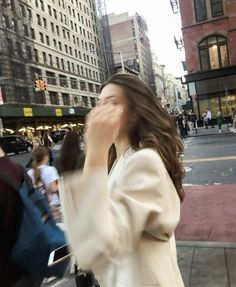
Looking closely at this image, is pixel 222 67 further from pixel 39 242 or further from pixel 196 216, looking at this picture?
pixel 39 242

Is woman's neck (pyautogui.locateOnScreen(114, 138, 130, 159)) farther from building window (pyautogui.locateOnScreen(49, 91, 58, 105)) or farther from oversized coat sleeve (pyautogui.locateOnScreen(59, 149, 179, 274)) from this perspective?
building window (pyautogui.locateOnScreen(49, 91, 58, 105))

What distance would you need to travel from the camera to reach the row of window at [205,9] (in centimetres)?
3894

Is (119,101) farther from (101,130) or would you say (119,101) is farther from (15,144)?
(15,144)

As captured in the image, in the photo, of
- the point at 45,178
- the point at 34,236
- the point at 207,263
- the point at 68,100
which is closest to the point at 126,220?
the point at 34,236

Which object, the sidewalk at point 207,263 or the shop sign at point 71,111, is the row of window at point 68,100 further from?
the sidewalk at point 207,263

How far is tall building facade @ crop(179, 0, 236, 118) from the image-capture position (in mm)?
37875

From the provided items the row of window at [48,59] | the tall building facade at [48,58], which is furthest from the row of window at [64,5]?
the row of window at [48,59]

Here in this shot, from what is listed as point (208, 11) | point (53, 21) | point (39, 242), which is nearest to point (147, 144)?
point (39, 242)

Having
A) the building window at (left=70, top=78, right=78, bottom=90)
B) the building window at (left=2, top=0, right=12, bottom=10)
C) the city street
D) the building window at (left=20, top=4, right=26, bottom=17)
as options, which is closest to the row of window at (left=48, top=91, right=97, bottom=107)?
the building window at (left=70, top=78, right=78, bottom=90)

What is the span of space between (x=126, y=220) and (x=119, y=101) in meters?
0.49

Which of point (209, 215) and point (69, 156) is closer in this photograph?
point (69, 156)

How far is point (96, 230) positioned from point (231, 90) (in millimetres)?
38519

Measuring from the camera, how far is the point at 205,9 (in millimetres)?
39500

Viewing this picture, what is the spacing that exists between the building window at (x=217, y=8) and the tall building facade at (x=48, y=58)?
53.3 ft
